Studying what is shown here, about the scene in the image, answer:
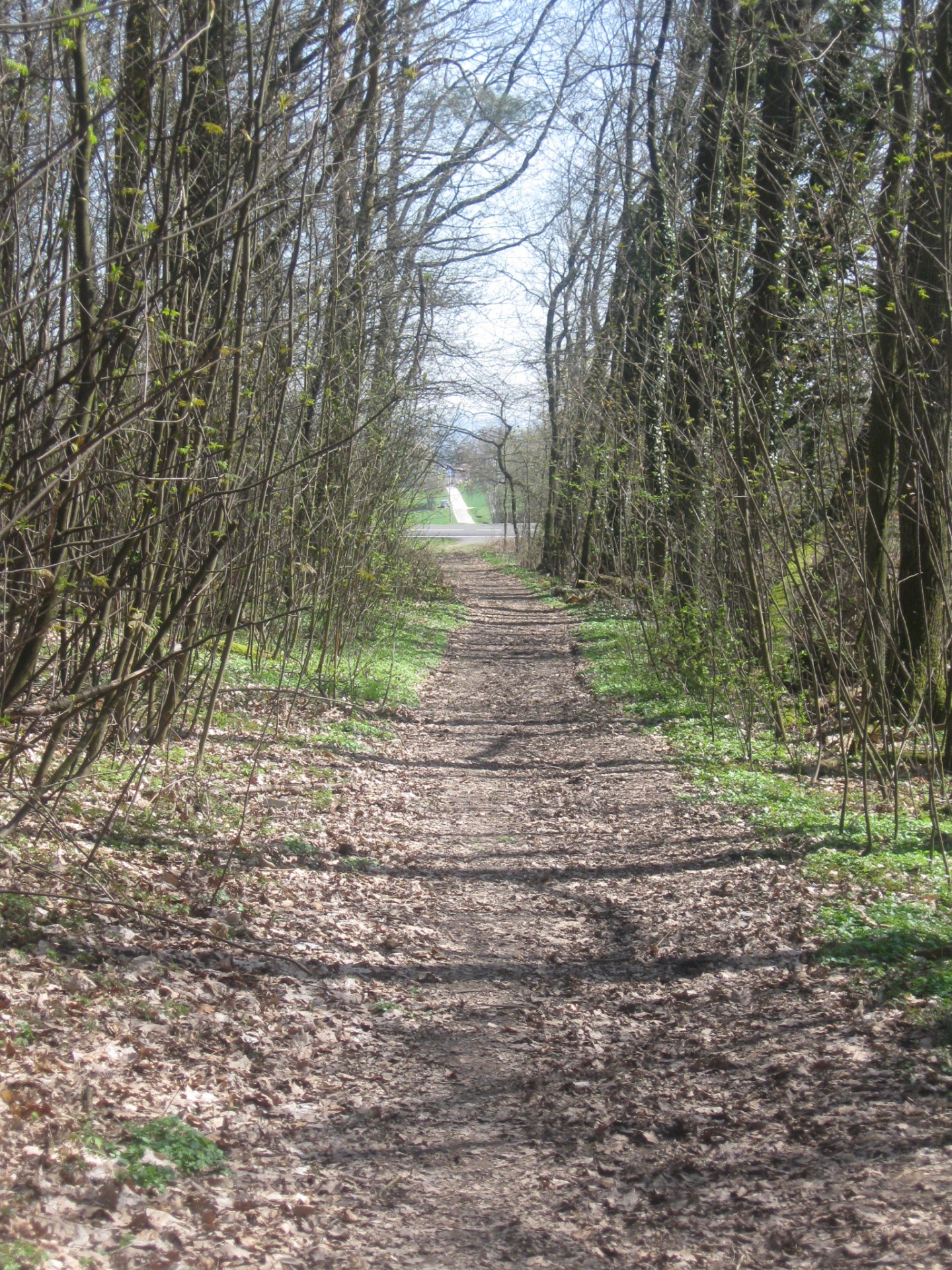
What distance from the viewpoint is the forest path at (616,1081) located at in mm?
3189

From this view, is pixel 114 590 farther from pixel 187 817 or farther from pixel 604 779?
pixel 604 779

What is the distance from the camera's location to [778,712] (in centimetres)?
966

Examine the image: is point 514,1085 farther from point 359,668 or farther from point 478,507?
point 478,507

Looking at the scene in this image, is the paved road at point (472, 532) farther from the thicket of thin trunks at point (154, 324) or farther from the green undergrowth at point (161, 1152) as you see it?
the green undergrowth at point (161, 1152)

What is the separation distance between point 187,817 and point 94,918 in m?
1.70

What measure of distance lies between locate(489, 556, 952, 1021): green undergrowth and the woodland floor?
201mm

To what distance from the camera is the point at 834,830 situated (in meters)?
6.92

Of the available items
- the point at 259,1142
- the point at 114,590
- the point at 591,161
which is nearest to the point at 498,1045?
the point at 259,1142

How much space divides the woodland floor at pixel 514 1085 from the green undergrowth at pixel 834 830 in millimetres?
201

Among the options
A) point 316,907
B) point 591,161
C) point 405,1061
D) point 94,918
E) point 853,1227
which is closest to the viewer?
point 853,1227

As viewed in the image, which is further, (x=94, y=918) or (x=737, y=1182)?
(x=94, y=918)

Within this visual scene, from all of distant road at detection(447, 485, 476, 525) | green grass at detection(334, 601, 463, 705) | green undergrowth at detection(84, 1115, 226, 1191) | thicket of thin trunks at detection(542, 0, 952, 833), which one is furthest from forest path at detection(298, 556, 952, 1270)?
distant road at detection(447, 485, 476, 525)

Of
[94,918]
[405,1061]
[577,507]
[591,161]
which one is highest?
[591,161]

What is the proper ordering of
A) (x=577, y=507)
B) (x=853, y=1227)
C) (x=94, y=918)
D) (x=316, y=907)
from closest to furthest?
(x=853, y=1227), (x=94, y=918), (x=316, y=907), (x=577, y=507)
